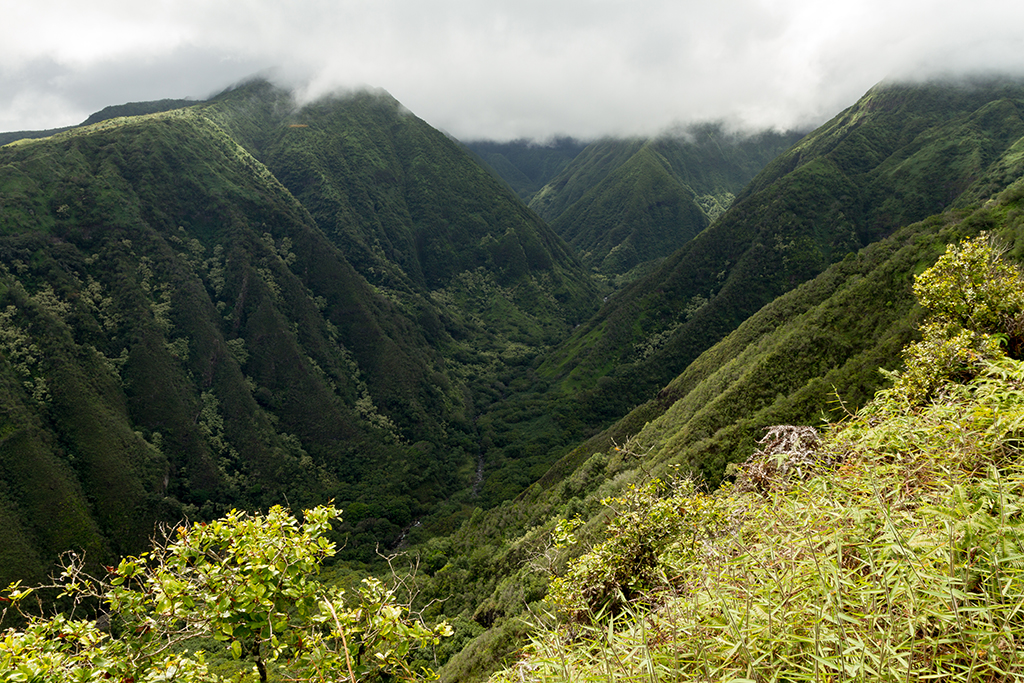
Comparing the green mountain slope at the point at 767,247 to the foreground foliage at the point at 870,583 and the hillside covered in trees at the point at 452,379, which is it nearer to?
the hillside covered in trees at the point at 452,379

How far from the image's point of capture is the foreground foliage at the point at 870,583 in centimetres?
316

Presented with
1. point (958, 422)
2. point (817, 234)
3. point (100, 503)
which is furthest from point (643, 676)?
point (817, 234)

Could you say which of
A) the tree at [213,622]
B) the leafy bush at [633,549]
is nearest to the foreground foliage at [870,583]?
the tree at [213,622]

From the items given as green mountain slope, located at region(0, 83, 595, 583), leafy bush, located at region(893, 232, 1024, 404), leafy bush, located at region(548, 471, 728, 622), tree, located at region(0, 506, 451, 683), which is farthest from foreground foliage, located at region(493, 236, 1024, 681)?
green mountain slope, located at region(0, 83, 595, 583)

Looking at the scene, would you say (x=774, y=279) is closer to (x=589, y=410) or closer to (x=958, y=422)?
(x=589, y=410)

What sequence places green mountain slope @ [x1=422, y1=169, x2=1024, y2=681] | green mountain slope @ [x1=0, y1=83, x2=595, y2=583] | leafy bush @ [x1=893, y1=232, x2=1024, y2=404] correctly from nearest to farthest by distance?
leafy bush @ [x1=893, y1=232, x2=1024, y2=404], green mountain slope @ [x1=422, y1=169, x2=1024, y2=681], green mountain slope @ [x1=0, y1=83, x2=595, y2=583]

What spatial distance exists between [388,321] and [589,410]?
258 feet

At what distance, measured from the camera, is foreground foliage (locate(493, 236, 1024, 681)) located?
3.16m

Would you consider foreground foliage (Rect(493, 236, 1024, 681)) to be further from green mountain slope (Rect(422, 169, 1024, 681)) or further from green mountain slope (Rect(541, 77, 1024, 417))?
green mountain slope (Rect(541, 77, 1024, 417))

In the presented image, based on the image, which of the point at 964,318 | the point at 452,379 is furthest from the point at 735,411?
the point at 452,379

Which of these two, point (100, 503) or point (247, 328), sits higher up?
point (247, 328)

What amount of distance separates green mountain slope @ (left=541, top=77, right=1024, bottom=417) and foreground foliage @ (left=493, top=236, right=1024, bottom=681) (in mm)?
135101

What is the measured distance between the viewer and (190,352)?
417 feet

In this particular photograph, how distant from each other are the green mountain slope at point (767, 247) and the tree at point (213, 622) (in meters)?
136
